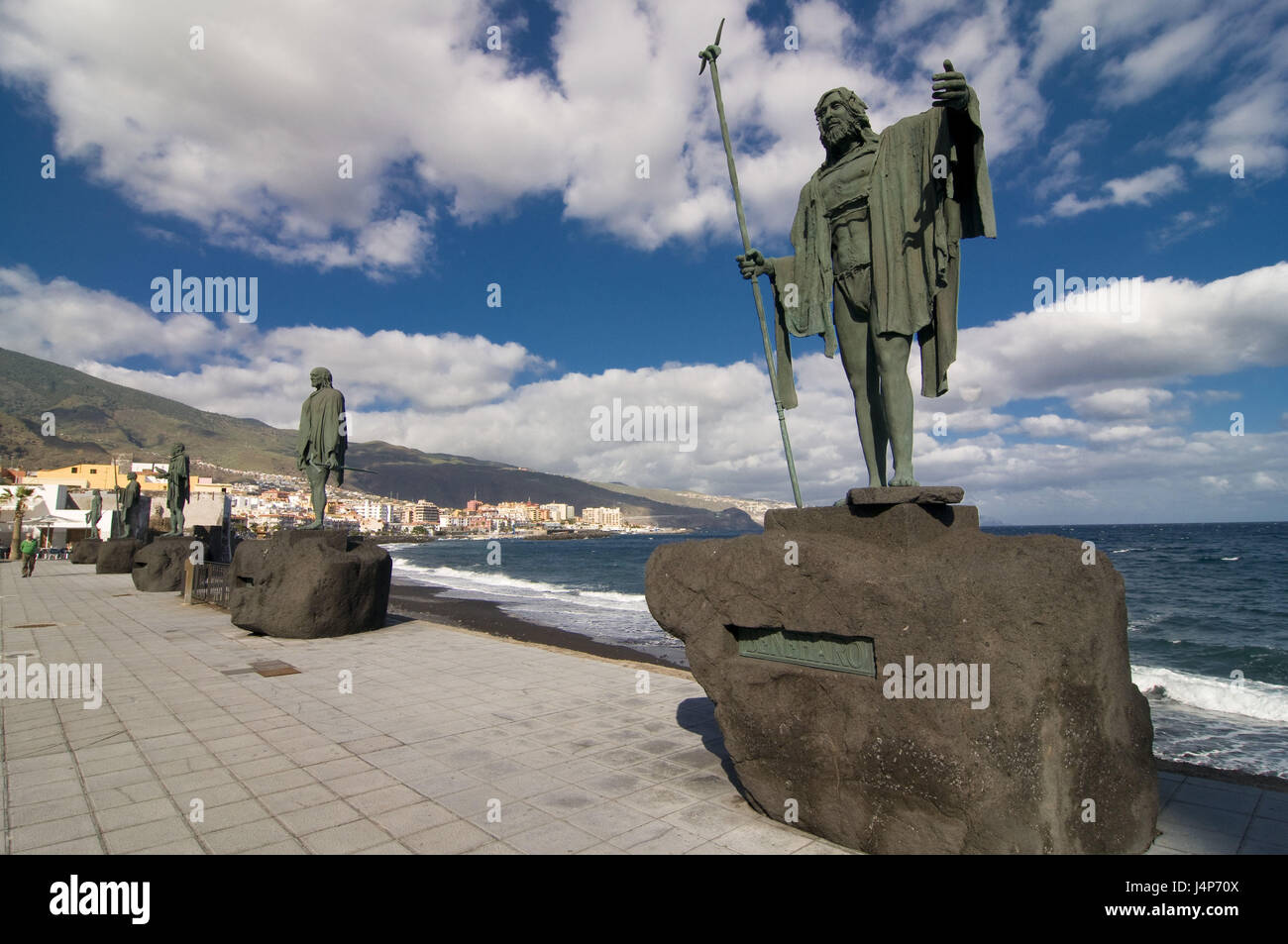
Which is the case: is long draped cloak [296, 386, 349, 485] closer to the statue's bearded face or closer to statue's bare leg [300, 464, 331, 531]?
statue's bare leg [300, 464, 331, 531]

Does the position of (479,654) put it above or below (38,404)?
below

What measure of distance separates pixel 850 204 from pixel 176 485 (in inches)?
782

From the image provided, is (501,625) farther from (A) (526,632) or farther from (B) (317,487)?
(B) (317,487)

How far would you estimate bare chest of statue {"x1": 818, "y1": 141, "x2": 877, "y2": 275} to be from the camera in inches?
153

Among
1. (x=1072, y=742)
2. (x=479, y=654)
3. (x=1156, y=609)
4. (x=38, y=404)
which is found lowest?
(x=1156, y=609)

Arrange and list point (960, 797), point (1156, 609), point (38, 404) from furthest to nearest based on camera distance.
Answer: point (38, 404) < point (1156, 609) < point (960, 797)

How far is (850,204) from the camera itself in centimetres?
396

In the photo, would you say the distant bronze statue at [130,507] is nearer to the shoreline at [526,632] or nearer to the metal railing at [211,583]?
the shoreline at [526,632]

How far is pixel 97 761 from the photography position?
14.7ft

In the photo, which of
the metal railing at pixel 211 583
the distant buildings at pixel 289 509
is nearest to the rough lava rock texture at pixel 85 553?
the distant buildings at pixel 289 509

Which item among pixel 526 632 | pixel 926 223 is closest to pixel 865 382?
pixel 926 223
